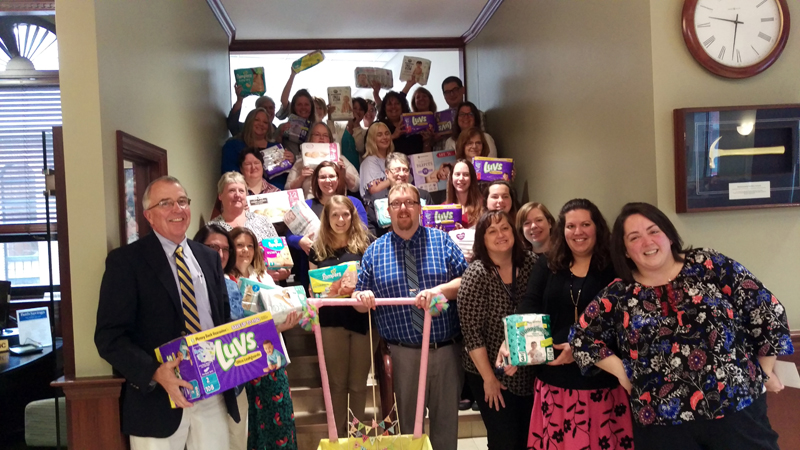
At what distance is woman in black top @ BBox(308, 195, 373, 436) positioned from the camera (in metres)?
3.54

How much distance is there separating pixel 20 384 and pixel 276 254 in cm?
207

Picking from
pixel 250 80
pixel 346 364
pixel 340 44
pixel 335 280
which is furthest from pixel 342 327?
pixel 340 44

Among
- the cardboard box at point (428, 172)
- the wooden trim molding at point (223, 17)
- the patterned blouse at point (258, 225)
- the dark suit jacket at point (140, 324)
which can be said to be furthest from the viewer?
the wooden trim molding at point (223, 17)

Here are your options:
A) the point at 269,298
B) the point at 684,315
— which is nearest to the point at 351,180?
the point at 269,298

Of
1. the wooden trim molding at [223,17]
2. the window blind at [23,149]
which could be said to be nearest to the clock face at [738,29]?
the wooden trim molding at [223,17]

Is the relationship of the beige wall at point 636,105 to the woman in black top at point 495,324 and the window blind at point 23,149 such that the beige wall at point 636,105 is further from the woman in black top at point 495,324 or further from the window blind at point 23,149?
the window blind at point 23,149

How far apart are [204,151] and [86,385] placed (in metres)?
2.76

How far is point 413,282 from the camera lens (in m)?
3.12

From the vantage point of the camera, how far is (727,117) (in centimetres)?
284

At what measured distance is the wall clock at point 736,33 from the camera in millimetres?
2855

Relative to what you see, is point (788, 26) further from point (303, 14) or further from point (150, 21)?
point (303, 14)

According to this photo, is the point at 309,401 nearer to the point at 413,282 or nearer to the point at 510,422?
the point at 413,282

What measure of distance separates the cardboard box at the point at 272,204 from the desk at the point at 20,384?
1.61 m

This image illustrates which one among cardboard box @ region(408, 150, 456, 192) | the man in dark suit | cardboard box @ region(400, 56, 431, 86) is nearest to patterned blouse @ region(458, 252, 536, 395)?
the man in dark suit
